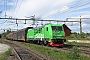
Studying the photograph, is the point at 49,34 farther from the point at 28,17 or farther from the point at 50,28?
the point at 28,17

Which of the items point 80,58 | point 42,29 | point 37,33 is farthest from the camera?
point 37,33

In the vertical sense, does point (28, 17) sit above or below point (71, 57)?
above

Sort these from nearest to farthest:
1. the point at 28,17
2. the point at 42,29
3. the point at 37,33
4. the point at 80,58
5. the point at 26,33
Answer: the point at 80,58
the point at 42,29
the point at 37,33
the point at 28,17
the point at 26,33

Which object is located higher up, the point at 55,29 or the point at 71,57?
the point at 55,29

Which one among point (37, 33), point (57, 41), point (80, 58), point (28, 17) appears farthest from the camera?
point (28, 17)

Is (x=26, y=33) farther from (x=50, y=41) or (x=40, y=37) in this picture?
(x=50, y=41)

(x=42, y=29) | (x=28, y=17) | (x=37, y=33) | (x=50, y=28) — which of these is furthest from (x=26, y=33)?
(x=50, y=28)

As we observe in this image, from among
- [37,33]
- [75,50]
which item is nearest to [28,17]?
[37,33]

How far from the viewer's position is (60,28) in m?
28.8

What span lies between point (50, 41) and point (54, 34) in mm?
Result: 1148

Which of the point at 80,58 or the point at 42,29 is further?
the point at 42,29

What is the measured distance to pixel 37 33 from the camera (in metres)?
35.7

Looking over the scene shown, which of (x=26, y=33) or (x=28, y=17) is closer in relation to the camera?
(x=28, y=17)

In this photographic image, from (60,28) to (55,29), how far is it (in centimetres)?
84
